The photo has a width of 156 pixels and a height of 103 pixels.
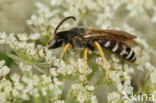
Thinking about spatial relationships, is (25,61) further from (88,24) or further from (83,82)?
(88,24)

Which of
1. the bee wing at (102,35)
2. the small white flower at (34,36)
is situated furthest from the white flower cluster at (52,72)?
the bee wing at (102,35)

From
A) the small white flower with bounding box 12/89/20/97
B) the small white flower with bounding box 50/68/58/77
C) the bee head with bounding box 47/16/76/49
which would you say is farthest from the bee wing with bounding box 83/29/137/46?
the small white flower with bounding box 12/89/20/97

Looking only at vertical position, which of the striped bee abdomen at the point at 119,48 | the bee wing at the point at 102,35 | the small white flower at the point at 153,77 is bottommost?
the small white flower at the point at 153,77

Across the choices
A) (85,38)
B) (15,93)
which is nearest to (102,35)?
(85,38)

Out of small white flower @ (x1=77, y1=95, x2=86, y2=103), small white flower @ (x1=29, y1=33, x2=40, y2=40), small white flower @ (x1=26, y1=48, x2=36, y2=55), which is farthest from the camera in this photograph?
small white flower @ (x1=29, y1=33, x2=40, y2=40)

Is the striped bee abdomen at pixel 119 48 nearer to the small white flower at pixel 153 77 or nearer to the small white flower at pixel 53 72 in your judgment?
the small white flower at pixel 153 77

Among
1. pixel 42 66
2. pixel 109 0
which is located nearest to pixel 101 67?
pixel 42 66

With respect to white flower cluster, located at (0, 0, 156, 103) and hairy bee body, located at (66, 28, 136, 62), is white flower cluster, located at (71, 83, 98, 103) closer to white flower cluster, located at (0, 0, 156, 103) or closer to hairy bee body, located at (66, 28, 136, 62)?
white flower cluster, located at (0, 0, 156, 103)

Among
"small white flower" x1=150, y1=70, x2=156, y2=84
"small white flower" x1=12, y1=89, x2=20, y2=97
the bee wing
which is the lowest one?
"small white flower" x1=12, y1=89, x2=20, y2=97
